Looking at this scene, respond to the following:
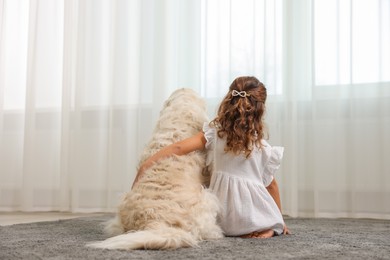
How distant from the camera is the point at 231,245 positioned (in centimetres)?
173

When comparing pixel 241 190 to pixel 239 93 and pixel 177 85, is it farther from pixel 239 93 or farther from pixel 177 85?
pixel 177 85

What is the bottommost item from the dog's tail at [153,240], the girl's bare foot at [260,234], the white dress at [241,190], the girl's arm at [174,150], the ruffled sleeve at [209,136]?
the girl's bare foot at [260,234]

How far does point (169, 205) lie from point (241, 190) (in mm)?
380

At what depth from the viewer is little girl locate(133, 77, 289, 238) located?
1.97 metres

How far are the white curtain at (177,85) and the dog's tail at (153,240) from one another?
1462 millimetres

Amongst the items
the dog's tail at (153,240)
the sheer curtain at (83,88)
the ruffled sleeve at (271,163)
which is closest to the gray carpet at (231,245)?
the dog's tail at (153,240)

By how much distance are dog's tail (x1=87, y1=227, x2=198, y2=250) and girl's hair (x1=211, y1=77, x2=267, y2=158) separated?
458 mm

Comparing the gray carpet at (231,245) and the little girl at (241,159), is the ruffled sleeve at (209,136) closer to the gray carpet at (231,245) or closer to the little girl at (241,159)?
the little girl at (241,159)

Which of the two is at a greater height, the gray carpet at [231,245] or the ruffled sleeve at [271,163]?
the ruffled sleeve at [271,163]

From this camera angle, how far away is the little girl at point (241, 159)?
197cm

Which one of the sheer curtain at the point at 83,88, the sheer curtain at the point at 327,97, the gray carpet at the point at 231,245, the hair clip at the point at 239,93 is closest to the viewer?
the gray carpet at the point at 231,245

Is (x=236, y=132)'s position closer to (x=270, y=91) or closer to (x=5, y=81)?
(x=270, y=91)

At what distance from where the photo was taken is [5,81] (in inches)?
152

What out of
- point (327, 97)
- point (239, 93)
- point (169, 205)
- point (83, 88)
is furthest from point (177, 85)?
point (169, 205)
